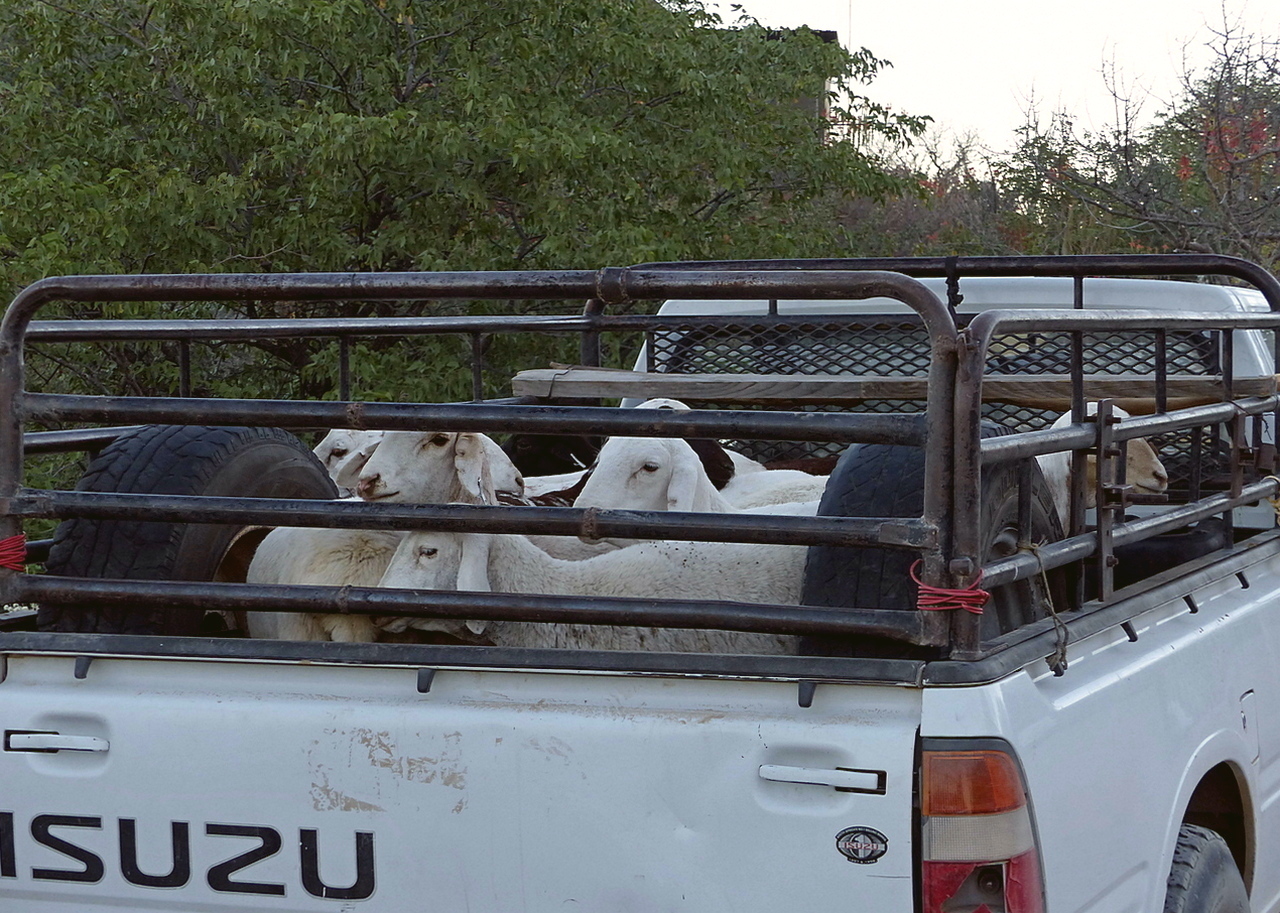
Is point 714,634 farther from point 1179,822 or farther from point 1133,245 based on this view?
point 1133,245

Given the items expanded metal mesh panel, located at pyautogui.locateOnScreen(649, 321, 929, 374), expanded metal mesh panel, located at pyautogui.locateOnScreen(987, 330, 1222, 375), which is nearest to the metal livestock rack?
expanded metal mesh panel, located at pyautogui.locateOnScreen(987, 330, 1222, 375)

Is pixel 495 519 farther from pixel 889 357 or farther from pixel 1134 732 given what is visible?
pixel 889 357

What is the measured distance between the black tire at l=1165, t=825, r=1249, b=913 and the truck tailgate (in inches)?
35.8

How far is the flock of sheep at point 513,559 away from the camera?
9.87 ft

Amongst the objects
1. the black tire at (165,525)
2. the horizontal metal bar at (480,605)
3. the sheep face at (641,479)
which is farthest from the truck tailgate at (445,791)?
the sheep face at (641,479)

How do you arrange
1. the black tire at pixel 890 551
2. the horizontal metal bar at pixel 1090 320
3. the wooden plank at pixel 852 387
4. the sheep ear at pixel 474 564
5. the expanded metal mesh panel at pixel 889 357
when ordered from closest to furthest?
the horizontal metal bar at pixel 1090 320 < the black tire at pixel 890 551 < the sheep ear at pixel 474 564 < the wooden plank at pixel 852 387 < the expanded metal mesh panel at pixel 889 357

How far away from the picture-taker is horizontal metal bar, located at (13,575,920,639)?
237cm

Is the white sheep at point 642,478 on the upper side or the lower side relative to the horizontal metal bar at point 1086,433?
lower

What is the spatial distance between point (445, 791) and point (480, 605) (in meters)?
0.32

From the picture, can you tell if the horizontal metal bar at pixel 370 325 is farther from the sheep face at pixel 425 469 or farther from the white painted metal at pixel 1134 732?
the white painted metal at pixel 1134 732

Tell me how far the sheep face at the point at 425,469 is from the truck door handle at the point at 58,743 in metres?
0.84

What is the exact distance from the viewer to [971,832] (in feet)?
7.19

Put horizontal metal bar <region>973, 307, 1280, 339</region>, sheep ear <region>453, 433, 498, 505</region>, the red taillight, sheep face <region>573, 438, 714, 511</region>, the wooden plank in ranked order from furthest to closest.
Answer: the wooden plank → sheep face <region>573, 438, 714, 511</region> → sheep ear <region>453, 433, 498, 505</region> → horizontal metal bar <region>973, 307, 1280, 339</region> → the red taillight

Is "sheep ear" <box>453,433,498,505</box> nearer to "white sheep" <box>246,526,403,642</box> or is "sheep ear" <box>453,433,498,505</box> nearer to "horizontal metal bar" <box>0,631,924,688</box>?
"white sheep" <box>246,526,403,642</box>
